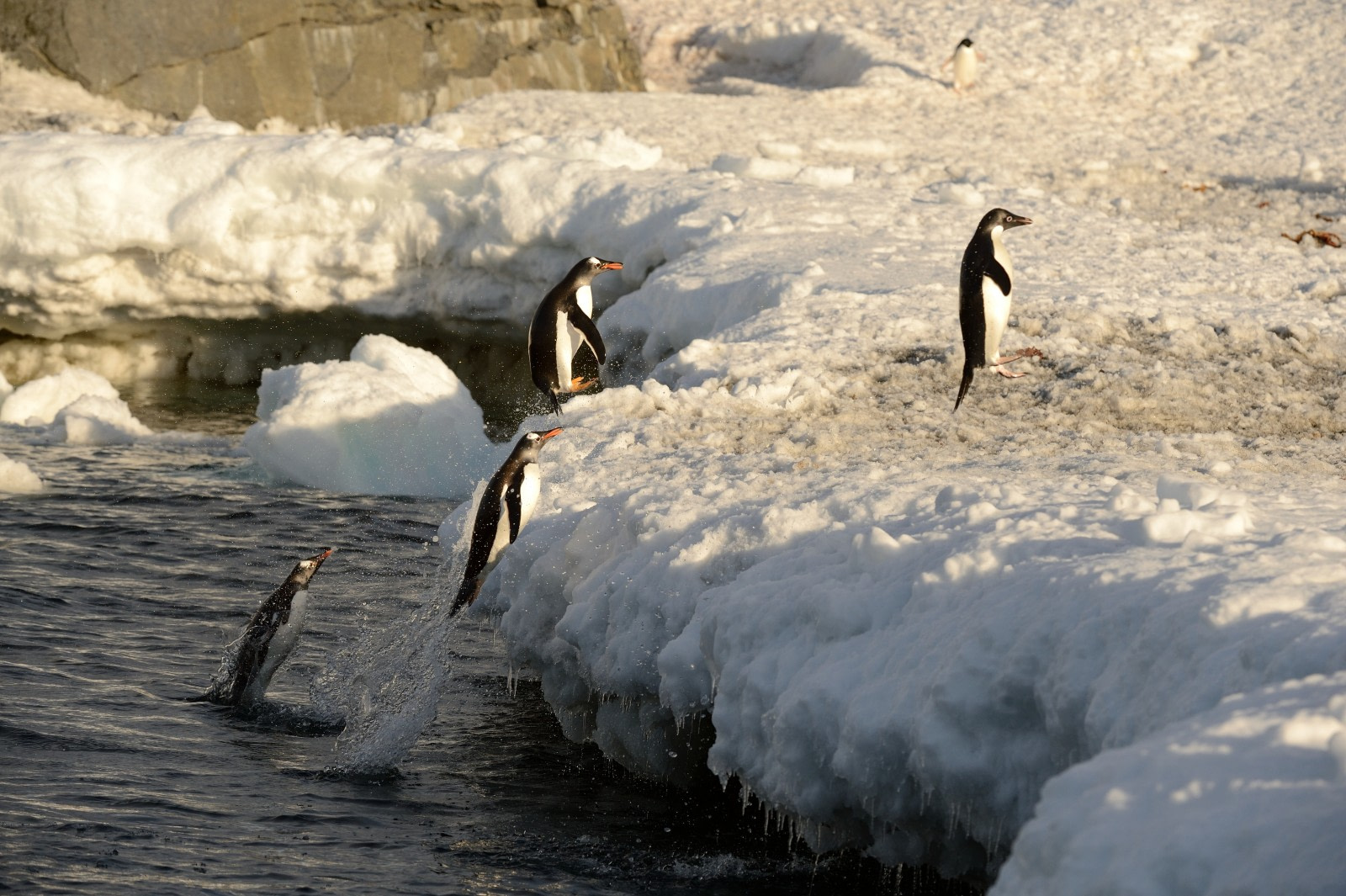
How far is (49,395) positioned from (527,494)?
7.75 m

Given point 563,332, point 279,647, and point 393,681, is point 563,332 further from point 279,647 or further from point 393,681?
point 393,681

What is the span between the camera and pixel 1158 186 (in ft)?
45.2

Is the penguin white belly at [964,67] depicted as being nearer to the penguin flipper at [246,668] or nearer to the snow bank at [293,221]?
the snow bank at [293,221]

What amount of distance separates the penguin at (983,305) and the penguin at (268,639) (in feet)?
10.2

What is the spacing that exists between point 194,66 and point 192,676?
1215 cm

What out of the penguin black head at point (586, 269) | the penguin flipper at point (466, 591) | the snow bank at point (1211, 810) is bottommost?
the penguin flipper at point (466, 591)

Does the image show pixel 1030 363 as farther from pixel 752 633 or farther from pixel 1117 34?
pixel 1117 34

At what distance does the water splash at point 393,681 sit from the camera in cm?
579

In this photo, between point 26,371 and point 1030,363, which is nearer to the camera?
point 1030,363

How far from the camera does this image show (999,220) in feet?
25.1

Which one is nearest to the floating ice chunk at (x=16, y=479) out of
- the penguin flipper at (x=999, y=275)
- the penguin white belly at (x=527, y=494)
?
A: the penguin white belly at (x=527, y=494)

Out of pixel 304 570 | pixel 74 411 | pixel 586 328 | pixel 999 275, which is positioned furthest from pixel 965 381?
pixel 74 411

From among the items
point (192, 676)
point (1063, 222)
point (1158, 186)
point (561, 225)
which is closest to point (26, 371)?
point (561, 225)

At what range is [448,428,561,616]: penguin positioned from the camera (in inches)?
226
